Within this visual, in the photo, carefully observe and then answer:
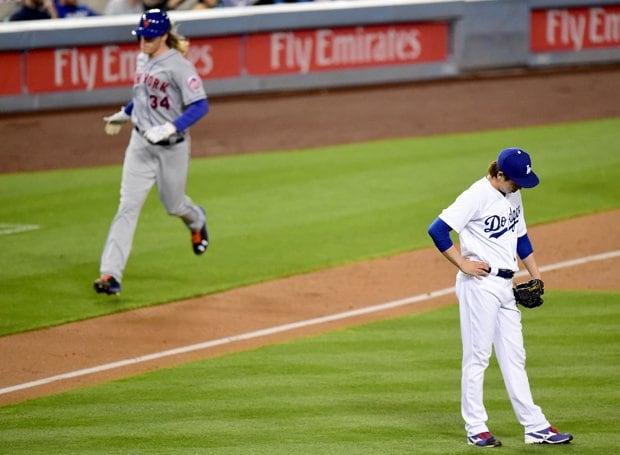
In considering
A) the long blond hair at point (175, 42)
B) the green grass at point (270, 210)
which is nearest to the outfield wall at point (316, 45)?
the green grass at point (270, 210)

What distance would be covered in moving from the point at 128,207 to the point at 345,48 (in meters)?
9.53

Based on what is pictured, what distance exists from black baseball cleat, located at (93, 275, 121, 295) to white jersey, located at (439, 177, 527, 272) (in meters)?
4.17

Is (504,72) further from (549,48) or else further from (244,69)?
(244,69)

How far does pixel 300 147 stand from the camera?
16.7 metres

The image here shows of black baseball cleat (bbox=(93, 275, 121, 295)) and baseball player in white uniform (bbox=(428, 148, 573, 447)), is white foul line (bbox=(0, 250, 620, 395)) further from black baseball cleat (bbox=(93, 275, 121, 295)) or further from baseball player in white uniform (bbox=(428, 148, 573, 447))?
baseball player in white uniform (bbox=(428, 148, 573, 447))

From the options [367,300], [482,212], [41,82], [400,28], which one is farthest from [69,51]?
[482,212]

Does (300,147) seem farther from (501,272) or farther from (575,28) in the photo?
(501,272)

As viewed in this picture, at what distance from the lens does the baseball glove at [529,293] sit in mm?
7074

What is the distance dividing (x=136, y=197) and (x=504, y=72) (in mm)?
11526

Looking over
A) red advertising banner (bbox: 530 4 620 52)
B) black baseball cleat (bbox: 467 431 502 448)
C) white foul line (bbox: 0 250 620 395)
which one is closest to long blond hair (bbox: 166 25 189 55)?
white foul line (bbox: 0 250 620 395)

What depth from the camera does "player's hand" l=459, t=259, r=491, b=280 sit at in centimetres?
689

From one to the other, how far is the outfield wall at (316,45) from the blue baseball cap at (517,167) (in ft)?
37.5

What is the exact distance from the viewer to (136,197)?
1038cm

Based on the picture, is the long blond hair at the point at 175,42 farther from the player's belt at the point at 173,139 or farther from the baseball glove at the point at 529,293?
the baseball glove at the point at 529,293
